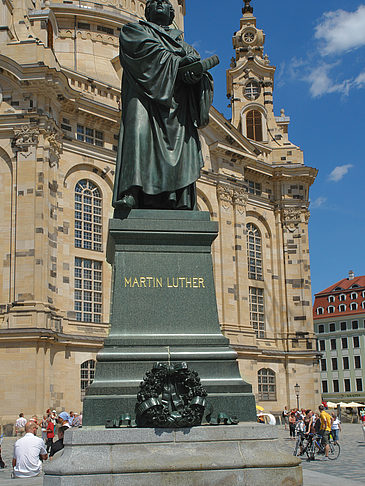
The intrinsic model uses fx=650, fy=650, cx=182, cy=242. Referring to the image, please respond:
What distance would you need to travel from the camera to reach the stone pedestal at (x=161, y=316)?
641 cm

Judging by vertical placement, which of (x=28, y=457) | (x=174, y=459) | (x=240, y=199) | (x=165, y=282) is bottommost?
(x=28, y=457)

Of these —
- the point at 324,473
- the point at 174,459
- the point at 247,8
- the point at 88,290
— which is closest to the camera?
the point at 174,459

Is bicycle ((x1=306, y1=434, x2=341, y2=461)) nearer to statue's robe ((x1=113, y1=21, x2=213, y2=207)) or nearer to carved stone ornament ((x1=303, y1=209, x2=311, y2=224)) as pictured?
statue's robe ((x1=113, y1=21, x2=213, y2=207))

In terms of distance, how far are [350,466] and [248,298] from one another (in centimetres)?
2757

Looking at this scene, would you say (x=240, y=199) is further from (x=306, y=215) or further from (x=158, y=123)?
(x=158, y=123)

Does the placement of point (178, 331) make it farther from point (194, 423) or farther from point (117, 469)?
point (117, 469)

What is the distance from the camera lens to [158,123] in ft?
25.7

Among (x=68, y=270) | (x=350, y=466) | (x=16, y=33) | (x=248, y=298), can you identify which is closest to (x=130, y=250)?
(x=350, y=466)

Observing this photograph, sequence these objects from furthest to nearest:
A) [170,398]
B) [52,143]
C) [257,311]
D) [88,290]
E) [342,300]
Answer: [342,300] < [257,311] < [88,290] < [52,143] < [170,398]

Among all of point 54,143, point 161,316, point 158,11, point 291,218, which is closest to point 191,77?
point 158,11

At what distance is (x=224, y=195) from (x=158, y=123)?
35.1 m

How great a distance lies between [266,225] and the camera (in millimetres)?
46656

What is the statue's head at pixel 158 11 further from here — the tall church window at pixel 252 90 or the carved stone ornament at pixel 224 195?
the tall church window at pixel 252 90

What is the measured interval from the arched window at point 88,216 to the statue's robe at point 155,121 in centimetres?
2781
